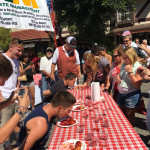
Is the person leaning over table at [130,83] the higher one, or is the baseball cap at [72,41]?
the baseball cap at [72,41]

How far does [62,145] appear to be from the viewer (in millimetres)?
1478

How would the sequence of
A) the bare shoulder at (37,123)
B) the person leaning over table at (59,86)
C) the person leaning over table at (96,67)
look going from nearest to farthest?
the bare shoulder at (37,123), the person leaning over table at (59,86), the person leaning over table at (96,67)

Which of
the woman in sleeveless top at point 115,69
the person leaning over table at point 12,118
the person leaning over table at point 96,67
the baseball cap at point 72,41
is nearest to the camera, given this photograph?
the person leaning over table at point 12,118

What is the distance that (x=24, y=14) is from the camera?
3650 mm

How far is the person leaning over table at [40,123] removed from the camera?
1484 mm

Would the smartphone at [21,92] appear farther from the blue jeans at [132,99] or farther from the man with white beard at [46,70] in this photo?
the man with white beard at [46,70]

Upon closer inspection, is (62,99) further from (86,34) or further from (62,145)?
(86,34)

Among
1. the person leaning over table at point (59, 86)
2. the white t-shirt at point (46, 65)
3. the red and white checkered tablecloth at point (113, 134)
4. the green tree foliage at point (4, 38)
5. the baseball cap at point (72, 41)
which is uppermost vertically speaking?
the green tree foliage at point (4, 38)

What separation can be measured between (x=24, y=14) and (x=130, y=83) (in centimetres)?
278

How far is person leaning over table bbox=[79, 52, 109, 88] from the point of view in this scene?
3.35m

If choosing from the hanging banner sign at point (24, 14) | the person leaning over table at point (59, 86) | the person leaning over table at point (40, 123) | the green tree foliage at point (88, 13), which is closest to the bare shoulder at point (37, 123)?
the person leaning over table at point (40, 123)

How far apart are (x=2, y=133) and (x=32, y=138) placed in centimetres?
30

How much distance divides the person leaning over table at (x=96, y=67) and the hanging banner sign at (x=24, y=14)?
1564 mm

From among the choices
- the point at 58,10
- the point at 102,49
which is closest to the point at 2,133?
the point at 102,49
